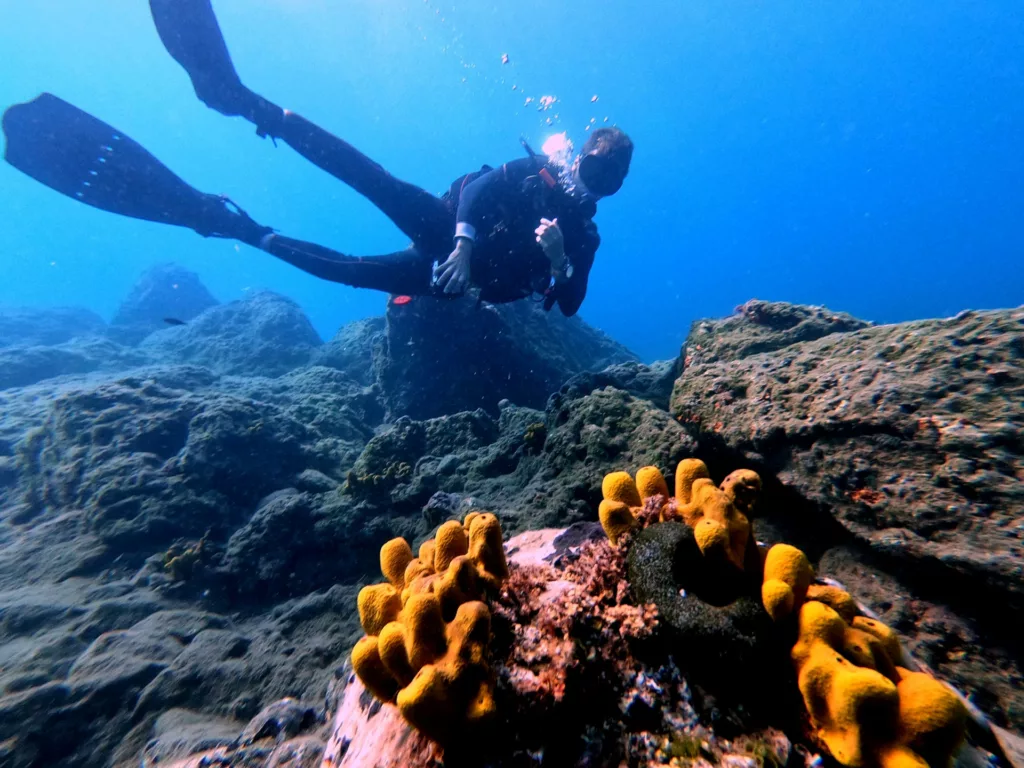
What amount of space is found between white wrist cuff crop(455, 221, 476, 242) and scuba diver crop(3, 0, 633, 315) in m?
0.02

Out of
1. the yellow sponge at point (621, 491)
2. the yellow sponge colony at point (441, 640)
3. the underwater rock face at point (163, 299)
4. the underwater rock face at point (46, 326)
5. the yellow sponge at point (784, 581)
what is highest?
the underwater rock face at point (163, 299)

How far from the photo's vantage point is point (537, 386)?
9.34 metres

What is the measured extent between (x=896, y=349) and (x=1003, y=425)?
85 cm

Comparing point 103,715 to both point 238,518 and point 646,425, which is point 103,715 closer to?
point 238,518

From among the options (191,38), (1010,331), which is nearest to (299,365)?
(191,38)

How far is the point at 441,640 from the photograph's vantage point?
1631 millimetres

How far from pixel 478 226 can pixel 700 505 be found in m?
5.81

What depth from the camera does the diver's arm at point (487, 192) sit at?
20.5ft

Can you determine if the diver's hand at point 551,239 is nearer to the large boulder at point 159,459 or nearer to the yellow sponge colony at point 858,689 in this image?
the large boulder at point 159,459

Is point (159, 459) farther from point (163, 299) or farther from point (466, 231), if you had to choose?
point (163, 299)

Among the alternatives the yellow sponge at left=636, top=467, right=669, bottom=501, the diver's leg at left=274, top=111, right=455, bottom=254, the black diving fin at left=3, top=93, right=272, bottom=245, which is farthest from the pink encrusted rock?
the black diving fin at left=3, top=93, right=272, bottom=245

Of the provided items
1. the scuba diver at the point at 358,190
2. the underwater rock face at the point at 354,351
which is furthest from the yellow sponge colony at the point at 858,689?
the underwater rock face at the point at 354,351

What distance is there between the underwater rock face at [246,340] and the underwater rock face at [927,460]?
1409 cm

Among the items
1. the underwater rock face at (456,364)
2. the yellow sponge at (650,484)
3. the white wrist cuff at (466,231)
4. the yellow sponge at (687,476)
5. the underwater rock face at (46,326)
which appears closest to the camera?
the yellow sponge at (687,476)
